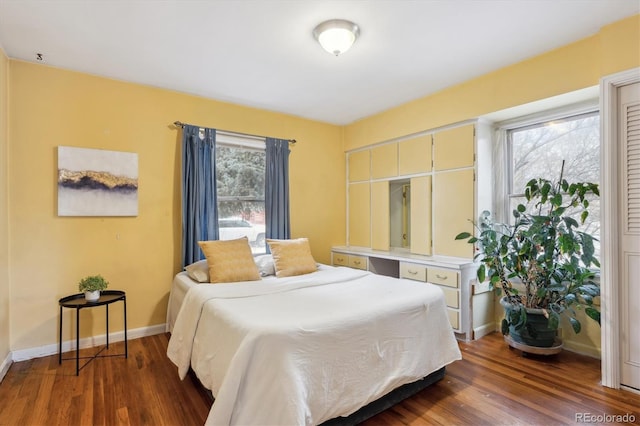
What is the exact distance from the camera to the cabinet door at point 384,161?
13.5 feet

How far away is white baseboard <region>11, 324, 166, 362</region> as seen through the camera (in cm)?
279

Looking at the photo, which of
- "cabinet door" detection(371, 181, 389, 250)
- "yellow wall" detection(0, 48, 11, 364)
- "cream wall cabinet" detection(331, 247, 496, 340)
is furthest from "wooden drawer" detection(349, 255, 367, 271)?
"yellow wall" detection(0, 48, 11, 364)

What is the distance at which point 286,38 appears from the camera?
2.46m

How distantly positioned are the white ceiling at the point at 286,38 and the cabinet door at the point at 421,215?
1070 mm

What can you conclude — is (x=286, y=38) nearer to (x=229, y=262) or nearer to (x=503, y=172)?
(x=229, y=262)

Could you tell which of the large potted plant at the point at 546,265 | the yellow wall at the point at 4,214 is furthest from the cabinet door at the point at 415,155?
the yellow wall at the point at 4,214

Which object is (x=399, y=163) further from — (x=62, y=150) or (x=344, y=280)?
(x=62, y=150)

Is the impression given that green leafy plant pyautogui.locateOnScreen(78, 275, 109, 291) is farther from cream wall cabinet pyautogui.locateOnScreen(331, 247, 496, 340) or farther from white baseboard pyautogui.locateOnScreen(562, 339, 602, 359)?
white baseboard pyautogui.locateOnScreen(562, 339, 602, 359)

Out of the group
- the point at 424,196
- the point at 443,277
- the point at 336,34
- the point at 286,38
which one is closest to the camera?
the point at 336,34

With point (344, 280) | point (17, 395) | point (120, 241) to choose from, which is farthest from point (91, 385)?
point (344, 280)

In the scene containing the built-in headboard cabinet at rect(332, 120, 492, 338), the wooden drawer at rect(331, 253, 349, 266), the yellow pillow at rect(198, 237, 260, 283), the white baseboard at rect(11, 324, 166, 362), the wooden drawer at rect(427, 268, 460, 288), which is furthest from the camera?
the wooden drawer at rect(331, 253, 349, 266)

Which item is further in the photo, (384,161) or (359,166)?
(359,166)

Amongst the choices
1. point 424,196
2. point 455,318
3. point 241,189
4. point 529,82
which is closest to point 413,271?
point 455,318

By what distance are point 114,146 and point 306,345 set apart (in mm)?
2770
